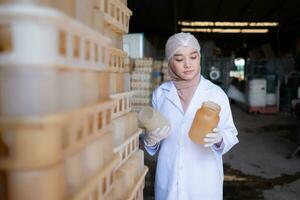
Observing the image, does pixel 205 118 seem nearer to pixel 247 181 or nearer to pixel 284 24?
pixel 247 181

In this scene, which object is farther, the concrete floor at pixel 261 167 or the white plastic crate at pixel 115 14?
the concrete floor at pixel 261 167

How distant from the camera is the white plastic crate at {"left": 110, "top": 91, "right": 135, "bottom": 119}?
1.42 m

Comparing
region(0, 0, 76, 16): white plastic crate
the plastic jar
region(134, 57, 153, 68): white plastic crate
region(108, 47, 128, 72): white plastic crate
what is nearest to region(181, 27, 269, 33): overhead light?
region(134, 57, 153, 68): white plastic crate

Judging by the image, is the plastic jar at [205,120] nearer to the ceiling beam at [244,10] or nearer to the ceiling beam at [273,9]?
the ceiling beam at [244,10]

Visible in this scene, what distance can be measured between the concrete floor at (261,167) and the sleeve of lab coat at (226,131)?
6.89 feet

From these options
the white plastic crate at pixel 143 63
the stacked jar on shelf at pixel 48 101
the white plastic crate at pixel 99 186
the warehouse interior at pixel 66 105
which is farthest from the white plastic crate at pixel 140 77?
the stacked jar on shelf at pixel 48 101

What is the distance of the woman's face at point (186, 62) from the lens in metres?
1.92

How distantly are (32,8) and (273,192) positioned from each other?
4057 mm

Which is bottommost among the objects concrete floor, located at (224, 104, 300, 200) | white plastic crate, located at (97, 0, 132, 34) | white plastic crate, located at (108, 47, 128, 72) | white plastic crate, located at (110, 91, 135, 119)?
concrete floor, located at (224, 104, 300, 200)

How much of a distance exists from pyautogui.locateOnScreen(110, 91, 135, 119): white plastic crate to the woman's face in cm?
40

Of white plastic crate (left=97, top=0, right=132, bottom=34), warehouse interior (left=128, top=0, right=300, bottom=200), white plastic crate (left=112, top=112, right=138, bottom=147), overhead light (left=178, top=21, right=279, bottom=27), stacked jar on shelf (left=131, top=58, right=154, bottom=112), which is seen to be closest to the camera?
white plastic crate (left=97, top=0, right=132, bottom=34)

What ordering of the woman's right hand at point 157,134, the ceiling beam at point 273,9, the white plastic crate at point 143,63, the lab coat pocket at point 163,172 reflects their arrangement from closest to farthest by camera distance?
the woman's right hand at point 157,134, the lab coat pocket at point 163,172, the white plastic crate at point 143,63, the ceiling beam at point 273,9

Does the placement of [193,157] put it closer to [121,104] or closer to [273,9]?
[121,104]

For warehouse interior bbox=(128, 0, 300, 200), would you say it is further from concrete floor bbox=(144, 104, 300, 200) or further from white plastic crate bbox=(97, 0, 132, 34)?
white plastic crate bbox=(97, 0, 132, 34)
